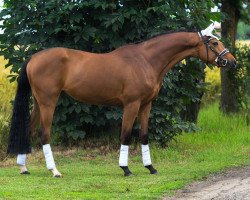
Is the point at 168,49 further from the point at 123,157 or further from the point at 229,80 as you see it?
the point at 229,80

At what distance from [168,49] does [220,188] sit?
8.20 ft

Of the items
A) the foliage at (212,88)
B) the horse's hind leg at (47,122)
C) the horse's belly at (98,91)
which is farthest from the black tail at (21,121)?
the foliage at (212,88)

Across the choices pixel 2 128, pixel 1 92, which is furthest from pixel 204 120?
pixel 2 128

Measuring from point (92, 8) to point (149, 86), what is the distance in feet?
9.06

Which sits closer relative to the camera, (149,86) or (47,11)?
(149,86)

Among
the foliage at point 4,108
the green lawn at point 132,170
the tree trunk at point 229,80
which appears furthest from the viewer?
the tree trunk at point 229,80

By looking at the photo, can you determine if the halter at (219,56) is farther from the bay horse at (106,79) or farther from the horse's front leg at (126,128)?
the horse's front leg at (126,128)

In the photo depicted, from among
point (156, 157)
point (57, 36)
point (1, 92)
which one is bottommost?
point (156, 157)

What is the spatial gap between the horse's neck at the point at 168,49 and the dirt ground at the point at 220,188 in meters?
1.82

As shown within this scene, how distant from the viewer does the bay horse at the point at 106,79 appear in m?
9.84

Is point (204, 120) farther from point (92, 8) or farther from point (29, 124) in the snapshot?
point (29, 124)

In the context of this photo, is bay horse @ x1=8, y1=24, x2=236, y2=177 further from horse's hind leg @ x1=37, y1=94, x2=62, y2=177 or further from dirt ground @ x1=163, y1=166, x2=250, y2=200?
dirt ground @ x1=163, y1=166, x2=250, y2=200

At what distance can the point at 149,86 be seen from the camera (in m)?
9.91

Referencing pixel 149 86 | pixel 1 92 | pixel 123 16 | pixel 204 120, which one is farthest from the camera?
pixel 204 120
